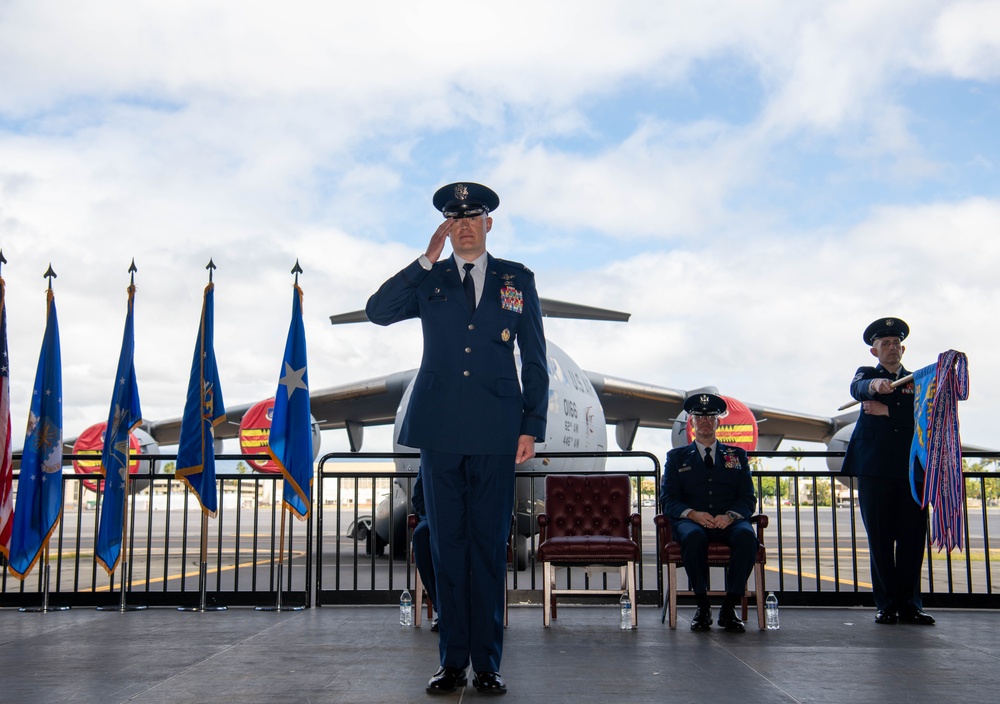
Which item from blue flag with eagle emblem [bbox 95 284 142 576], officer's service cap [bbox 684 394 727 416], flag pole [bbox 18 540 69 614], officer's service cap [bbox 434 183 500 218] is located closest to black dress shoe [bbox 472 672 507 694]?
officer's service cap [bbox 434 183 500 218]

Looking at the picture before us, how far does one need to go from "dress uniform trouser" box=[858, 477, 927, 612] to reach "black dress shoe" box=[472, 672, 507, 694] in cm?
326

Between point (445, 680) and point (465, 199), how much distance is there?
196 centimetres

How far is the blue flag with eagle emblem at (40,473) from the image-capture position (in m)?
6.84

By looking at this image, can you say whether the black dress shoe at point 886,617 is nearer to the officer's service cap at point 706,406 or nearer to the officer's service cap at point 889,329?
the officer's service cap at point 706,406

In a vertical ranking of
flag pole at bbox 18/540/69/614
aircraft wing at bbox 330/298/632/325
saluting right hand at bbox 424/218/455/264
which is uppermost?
aircraft wing at bbox 330/298/632/325

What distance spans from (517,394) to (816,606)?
414 cm

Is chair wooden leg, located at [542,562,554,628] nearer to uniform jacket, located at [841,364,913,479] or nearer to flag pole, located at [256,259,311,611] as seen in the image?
flag pole, located at [256,259,311,611]

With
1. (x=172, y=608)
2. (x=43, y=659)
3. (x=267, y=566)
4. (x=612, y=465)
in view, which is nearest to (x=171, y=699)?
(x=43, y=659)

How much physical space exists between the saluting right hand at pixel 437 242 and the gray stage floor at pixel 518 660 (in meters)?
1.77

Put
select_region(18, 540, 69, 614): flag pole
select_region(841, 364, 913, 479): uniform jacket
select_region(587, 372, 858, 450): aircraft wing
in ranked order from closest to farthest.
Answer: select_region(841, 364, 913, 479): uniform jacket → select_region(18, 540, 69, 614): flag pole → select_region(587, 372, 858, 450): aircraft wing

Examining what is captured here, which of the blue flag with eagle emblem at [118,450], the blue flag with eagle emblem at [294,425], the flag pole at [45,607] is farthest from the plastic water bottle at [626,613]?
the flag pole at [45,607]

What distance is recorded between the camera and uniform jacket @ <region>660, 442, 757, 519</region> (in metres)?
6.05

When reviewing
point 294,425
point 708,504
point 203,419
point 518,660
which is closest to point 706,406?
point 708,504

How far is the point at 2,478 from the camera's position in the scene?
22.5ft
